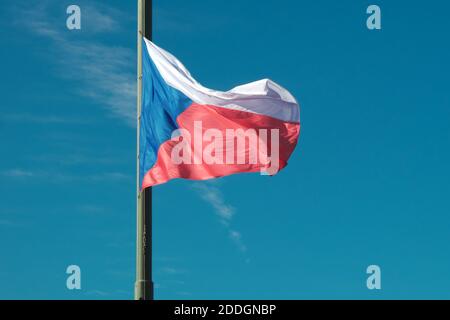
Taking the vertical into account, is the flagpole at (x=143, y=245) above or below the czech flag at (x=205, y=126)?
below

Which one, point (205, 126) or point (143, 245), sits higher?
point (205, 126)

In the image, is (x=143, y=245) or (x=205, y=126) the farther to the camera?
(x=205, y=126)

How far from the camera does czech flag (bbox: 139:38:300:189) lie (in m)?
18.8

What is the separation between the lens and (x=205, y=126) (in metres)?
19.9

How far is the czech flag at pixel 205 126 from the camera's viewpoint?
18828 mm

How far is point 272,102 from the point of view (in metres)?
20.8

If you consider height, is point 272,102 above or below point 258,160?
above

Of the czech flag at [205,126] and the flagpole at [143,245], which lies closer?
the flagpole at [143,245]
